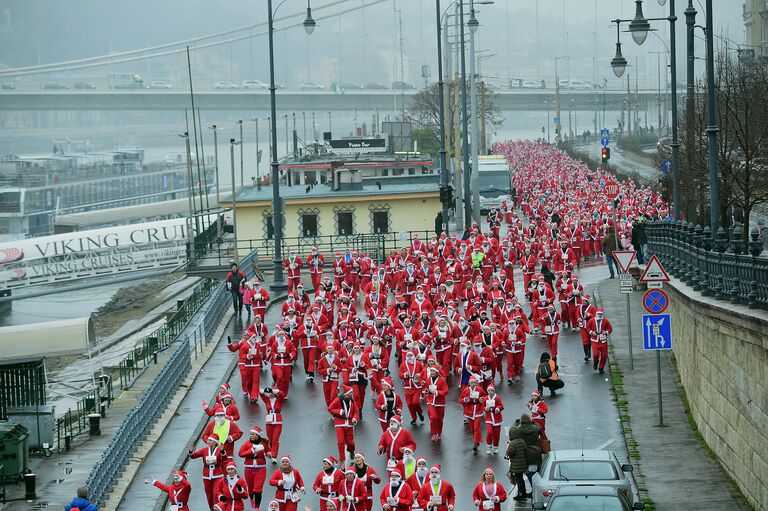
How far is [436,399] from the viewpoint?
19.5 meters

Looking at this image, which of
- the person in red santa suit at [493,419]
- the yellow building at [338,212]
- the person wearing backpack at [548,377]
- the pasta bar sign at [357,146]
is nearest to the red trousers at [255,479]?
the person in red santa suit at [493,419]

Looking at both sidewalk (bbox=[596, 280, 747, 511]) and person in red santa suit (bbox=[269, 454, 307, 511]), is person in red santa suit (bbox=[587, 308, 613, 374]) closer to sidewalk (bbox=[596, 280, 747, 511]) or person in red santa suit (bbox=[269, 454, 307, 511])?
sidewalk (bbox=[596, 280, 747, 511])

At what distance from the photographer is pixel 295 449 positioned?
1953 cm

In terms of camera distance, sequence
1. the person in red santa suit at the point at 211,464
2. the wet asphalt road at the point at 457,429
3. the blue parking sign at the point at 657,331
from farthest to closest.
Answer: the blue parking sign at the point at 657,331, the wet asphalt road at the point at 457,429, the person in red santa suit at the point at 211,464

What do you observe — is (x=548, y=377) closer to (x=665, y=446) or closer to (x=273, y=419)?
(x=665, y=446)

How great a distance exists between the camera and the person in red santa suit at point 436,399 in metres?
19.5

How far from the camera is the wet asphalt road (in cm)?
1789

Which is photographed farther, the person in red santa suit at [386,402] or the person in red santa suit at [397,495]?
the person in red santa suit at [386,402]

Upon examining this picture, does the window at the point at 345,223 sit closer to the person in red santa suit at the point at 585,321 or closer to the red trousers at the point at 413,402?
the person in red santa suit at the point at 585,321

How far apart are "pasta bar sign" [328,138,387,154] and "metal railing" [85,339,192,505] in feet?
137

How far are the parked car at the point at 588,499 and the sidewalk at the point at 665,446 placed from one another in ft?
8.37

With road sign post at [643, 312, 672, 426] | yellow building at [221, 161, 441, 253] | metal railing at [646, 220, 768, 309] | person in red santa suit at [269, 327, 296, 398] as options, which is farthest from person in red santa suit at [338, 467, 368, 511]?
yellow building at [221, 161, 441, 253]

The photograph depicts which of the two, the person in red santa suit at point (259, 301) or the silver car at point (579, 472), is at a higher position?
the person in red santa suit at point (259, 301)

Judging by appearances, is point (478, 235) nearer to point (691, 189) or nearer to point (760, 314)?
point (691, 189)
